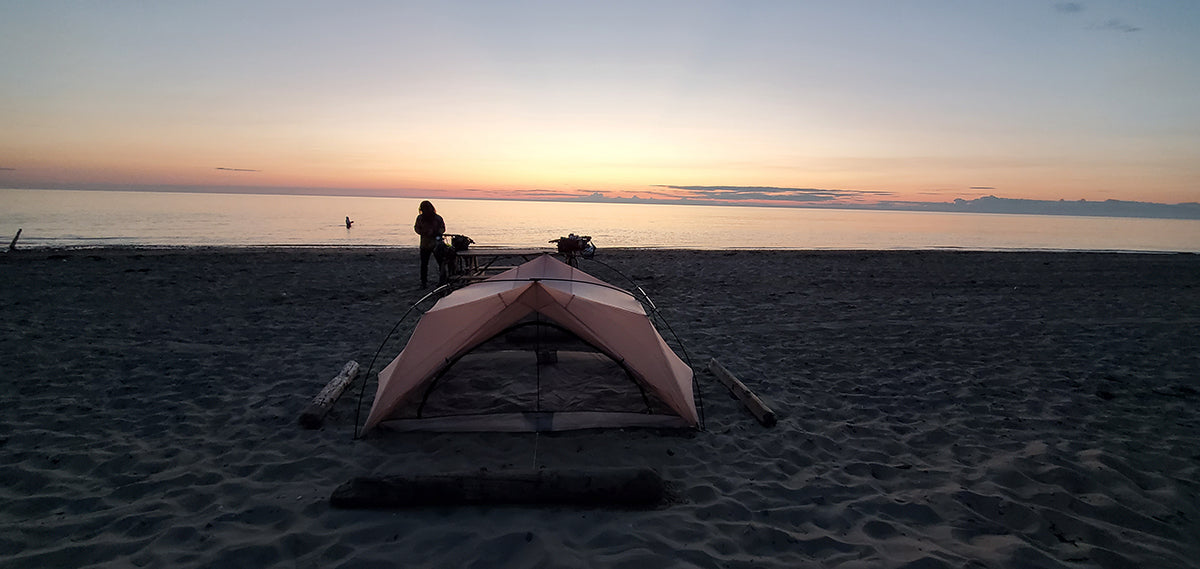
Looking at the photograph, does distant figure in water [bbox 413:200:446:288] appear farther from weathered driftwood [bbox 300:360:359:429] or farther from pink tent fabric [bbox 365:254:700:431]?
pink tent fabric [bbox 365:254:700:431]

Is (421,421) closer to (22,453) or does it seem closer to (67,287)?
(22,453)

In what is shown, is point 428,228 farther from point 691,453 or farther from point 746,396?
point 691,453

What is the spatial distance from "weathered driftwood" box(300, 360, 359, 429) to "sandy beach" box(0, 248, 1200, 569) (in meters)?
0.17

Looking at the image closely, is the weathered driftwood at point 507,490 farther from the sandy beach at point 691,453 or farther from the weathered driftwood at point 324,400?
the weathered driftwood at point 324,400

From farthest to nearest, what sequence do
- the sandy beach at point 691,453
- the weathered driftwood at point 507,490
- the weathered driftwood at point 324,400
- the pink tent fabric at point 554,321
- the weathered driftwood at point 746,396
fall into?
the weathered driftwood at point 746,396
the weathered driftwood at point 324,400
the pink tent fabric at point 554,321
the weathered driftwood at point 507,490
the sandy beach at point 691,453

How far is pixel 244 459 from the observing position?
5.14m

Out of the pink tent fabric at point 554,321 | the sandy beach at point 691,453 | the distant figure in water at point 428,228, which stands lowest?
the sandy beach at point 691,453

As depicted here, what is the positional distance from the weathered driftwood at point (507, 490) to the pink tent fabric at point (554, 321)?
1389 mm

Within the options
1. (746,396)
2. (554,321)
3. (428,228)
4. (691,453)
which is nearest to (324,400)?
(554,321)

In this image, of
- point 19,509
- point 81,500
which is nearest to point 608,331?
point 81,500

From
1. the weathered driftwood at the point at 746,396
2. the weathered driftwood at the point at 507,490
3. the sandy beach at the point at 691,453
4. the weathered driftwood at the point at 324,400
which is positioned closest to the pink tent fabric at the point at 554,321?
the sandy beach at the point at 691,453

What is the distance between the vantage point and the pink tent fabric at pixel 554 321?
5.68 metres

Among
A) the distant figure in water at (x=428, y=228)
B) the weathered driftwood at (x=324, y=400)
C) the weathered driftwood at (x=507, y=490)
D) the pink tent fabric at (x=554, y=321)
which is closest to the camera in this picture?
the weathered driftwood at (x=507, y=490)

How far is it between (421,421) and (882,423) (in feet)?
16.8
